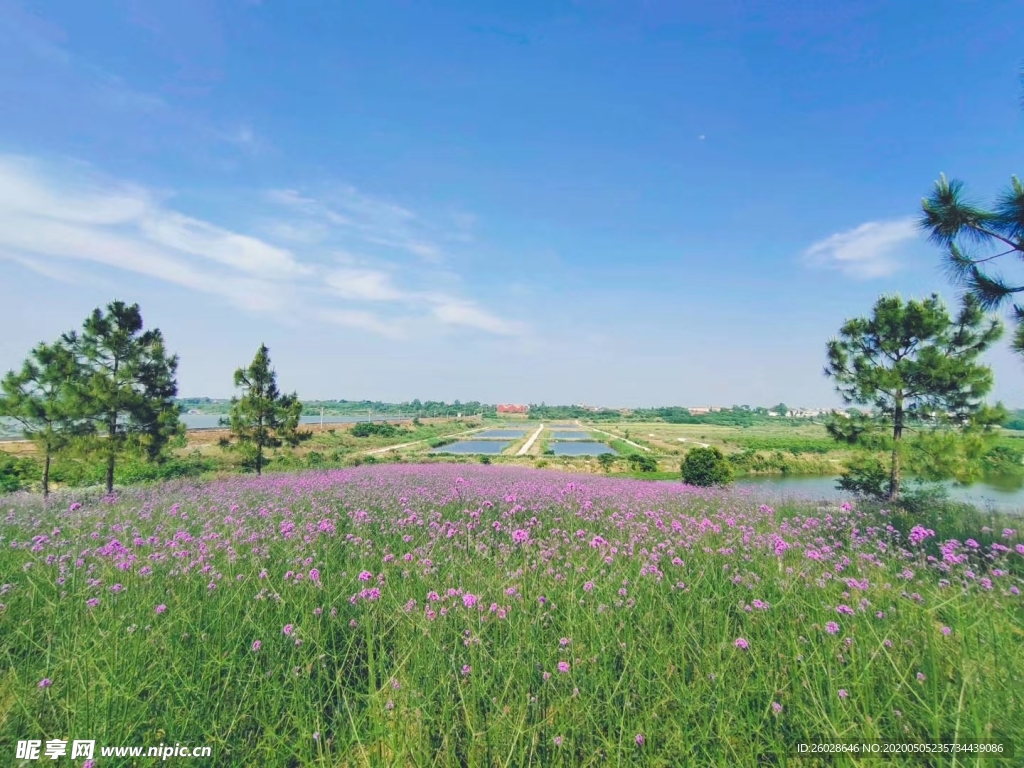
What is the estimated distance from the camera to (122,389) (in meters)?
15.4

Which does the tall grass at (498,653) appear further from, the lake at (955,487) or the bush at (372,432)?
the bush at (372,432)

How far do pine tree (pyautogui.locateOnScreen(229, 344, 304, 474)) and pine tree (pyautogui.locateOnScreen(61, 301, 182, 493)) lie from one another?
13.1 feet

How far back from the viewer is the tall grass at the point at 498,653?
2.36 m

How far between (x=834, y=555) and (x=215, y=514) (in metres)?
8.73

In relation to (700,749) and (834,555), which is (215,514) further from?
(834,555)

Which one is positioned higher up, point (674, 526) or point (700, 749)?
point (674, 526)

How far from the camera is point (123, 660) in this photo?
2.77m

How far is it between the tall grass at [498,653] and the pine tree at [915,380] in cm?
1177

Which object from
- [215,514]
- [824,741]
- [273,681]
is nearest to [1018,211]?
[824,741]

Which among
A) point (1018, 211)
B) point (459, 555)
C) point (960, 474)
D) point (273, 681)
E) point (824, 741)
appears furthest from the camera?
point (960, 474)

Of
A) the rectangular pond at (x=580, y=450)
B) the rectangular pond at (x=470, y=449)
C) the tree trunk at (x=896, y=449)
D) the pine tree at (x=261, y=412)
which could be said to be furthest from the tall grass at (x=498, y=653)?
the rectangular pond at (x=580, y=450)

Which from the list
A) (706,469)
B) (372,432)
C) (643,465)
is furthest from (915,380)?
(372,432)

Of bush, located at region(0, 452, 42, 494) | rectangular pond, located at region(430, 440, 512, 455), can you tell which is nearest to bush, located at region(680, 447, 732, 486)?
rectangular pond, located at region(430, 440, 512, 455)

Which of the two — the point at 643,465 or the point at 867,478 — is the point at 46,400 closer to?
the point at 867,478
